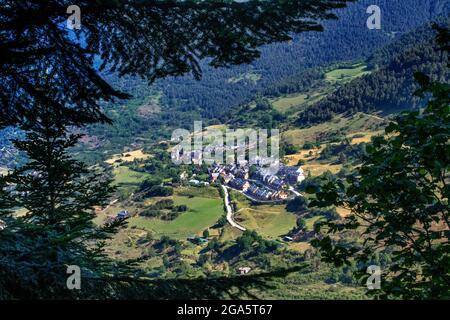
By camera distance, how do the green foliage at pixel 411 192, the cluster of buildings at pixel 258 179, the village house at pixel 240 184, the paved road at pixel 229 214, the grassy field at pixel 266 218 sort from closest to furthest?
the green foliage at pixel 411 192 < the grassy field at pixel 266 218 < the paved road at pixel 229 214 < the cluster of buildings at pixel 258 179 < the village house at pixel 240 184

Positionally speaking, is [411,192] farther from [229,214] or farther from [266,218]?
[229,214]

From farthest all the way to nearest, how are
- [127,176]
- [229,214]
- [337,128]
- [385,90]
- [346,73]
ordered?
[346,73]
[385,90]
[337,128]
[127,176]
[229,214]

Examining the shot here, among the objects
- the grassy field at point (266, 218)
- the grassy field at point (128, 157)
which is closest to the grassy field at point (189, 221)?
the grassy field at point (266, 218)

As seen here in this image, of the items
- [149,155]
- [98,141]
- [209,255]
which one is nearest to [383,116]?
[149,155]

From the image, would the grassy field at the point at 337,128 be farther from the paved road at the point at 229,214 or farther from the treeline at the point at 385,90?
the paved road at the point at 229,214

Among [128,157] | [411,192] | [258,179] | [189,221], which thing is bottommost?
[128,157]

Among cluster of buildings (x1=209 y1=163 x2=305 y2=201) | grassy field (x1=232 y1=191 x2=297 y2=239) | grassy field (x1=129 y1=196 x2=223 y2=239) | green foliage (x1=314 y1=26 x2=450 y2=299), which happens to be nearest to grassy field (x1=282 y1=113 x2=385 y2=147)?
cluster of buildings (x1=209 y1=163 x2=305 y2=201)

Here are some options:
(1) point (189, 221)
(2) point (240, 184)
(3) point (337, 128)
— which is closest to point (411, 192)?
(1) point (189, 221)
